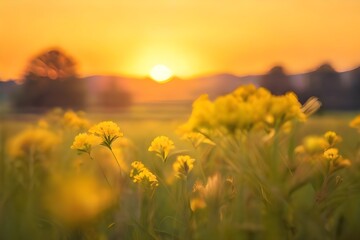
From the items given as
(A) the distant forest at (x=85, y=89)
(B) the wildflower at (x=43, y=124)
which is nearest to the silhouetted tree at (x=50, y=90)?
(A) the distant forest at (x=85, y=89)

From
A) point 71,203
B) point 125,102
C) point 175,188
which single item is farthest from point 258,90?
point 125,102

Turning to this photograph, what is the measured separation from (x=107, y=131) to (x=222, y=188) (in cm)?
53

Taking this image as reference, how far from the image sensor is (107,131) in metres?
1.36

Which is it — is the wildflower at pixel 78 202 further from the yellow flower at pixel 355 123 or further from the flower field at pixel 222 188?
the yellow flower at pixel 355 123

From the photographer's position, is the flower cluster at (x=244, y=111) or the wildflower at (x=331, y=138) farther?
the wildflower at (x=331, y=138)

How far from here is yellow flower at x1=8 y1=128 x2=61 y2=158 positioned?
1.81 metres

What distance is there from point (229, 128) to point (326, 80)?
10.6 metres

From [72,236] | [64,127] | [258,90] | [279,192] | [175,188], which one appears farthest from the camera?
[64,127]

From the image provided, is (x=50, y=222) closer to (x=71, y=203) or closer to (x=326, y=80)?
(x=71, y=203)

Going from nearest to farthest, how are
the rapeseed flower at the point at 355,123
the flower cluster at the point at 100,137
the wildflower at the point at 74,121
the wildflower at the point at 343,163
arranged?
the wildflower at the point at 343,163
the flower cluster at the point at 100,137
the rapeseed flower at the point at 355,123
the wildflower at the point at 74,121

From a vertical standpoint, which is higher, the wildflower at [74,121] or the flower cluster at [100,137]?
the flower cluster at [100,137]

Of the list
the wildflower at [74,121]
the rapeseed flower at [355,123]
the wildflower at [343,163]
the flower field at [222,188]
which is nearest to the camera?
the flower field at [222,188]

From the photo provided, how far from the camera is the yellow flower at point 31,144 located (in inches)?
71.1

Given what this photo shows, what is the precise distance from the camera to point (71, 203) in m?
1.06
